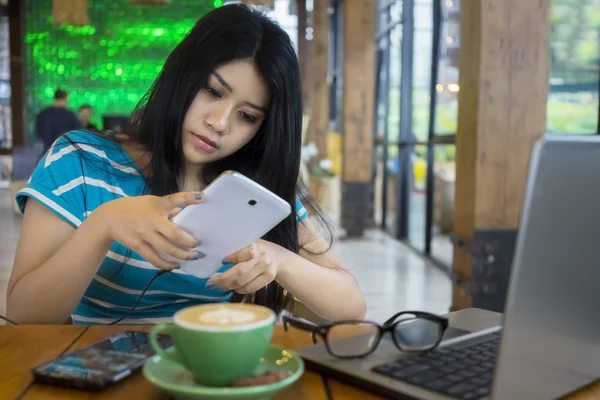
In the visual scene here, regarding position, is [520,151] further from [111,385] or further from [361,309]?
[111,385]

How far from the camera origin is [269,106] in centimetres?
130

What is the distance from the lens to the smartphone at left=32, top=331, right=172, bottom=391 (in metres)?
0.67

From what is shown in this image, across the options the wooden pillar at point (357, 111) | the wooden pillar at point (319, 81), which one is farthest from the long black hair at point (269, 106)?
the wooden pillar at point (319, 81)

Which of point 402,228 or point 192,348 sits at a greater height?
point 192,348

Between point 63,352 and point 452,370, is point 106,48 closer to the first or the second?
point 63,352

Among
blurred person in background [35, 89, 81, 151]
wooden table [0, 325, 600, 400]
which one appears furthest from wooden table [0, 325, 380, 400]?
blurred person in background [35, 89, 81, 151]

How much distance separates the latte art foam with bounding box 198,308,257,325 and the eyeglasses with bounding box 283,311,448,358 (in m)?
0.16

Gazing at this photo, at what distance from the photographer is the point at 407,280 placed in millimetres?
4199

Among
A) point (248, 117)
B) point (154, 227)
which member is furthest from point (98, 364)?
point (248, 117)

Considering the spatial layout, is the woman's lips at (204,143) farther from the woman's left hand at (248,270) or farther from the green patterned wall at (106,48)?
the green patterned wall at (106,48)

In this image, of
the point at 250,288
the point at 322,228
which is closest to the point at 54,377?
the point at 250,288

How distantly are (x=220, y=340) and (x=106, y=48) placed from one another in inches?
358

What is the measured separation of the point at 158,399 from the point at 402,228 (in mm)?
5591

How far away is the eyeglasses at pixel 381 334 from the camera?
736 millimetres
